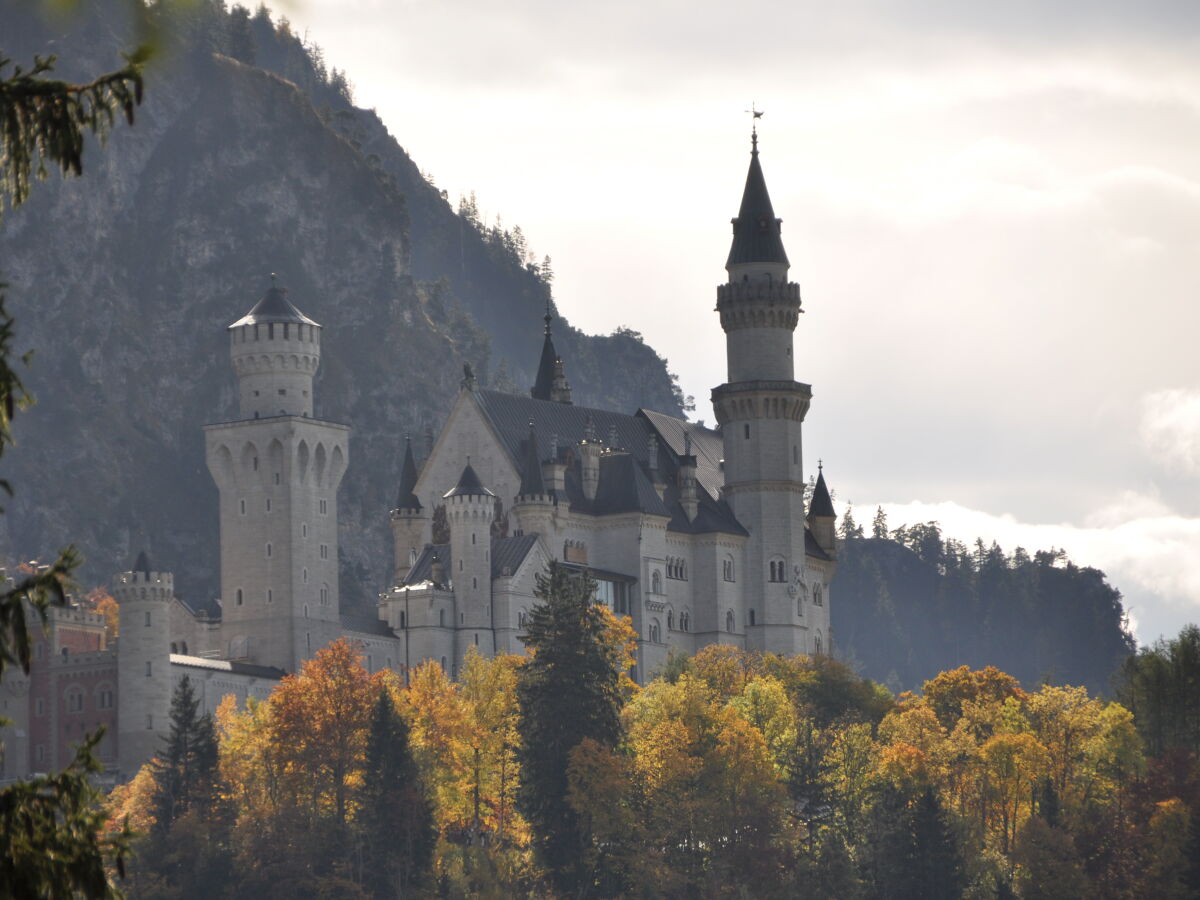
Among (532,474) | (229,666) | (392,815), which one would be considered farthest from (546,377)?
(392,815)

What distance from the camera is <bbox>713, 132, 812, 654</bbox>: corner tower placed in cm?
13588

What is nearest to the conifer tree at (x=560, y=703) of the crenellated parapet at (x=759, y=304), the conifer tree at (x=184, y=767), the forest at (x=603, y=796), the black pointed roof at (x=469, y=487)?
the forest at (x=603, y=796)

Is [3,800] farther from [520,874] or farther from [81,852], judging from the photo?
[520,874]

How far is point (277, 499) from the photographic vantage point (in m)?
120

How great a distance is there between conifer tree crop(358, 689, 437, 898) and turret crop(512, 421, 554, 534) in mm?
29084

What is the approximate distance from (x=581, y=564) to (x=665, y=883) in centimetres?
3729

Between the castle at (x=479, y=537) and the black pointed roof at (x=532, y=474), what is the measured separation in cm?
9

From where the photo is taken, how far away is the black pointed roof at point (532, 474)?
126 meters

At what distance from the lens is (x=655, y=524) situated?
132m

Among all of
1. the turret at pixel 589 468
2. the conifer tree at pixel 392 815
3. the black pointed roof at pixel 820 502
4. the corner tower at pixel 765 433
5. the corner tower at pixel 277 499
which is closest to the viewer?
the conifer tree at pixel 392 815

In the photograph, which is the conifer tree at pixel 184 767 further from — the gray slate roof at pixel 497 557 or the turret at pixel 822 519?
the turret at pixel 822 519

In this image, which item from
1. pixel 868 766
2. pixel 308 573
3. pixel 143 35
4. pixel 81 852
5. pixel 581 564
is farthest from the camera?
pixel 581 564

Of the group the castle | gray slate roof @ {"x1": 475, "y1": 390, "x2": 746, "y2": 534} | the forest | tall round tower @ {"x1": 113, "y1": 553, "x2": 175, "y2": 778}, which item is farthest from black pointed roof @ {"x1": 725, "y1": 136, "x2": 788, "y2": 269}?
tall round tower @ {"x1": 113, "y1": 553, "x2": 175, "y2": 778}

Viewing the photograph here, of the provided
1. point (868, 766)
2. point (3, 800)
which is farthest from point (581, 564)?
point (3, 800)
